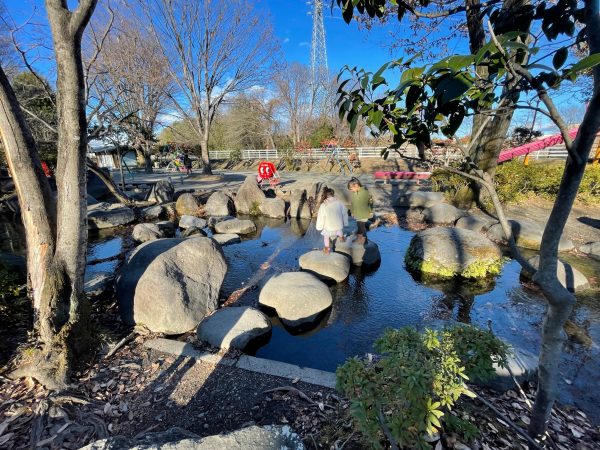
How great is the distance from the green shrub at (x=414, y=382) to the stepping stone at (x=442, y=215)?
24.3 feet

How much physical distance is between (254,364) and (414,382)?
7.00 feet

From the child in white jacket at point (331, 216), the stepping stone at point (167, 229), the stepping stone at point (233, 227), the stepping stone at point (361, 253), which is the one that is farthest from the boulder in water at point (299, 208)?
the child in white jacket at point (331, 216)

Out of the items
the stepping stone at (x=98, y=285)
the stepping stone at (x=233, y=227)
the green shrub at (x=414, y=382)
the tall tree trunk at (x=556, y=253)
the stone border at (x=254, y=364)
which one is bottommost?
the stone border at (x=254, y=364)

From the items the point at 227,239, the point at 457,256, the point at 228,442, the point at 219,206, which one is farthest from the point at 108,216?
the point at 457,256

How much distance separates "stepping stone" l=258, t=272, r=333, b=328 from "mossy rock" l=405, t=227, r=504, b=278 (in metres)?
2.46

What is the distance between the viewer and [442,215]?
8805mm

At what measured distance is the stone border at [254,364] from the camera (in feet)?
9.56

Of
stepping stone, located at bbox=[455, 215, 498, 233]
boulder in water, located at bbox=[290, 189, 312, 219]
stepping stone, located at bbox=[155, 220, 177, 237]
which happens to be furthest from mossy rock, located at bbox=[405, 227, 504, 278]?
stepping stone, located at bbox=[155, 220, 177, 237]

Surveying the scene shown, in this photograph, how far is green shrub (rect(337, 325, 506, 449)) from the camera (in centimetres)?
152

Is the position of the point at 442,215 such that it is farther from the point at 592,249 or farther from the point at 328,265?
the point at 328,265

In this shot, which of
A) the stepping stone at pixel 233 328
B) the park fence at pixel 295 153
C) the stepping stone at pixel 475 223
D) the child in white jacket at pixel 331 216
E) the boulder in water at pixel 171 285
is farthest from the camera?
the park fence at pixel 295 153

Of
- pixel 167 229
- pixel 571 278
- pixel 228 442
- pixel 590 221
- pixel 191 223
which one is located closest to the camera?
pixel 228 442

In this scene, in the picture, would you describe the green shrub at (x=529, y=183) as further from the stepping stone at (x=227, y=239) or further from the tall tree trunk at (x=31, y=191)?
the tall tree trunk at (x=31, y=191)

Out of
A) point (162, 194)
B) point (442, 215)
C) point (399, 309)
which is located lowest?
point (399, 309)
